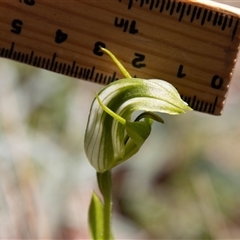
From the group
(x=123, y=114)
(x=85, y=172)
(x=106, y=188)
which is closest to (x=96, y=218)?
(x=106, y=188)

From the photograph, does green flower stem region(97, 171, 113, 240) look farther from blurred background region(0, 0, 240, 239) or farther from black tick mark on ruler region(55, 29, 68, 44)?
blurred background region(0, 0, 240, 239)

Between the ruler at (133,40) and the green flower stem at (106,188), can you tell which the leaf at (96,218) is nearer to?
the green flower stem at (106,188)

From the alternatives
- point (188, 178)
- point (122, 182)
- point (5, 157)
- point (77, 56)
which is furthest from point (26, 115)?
point (77, 56)

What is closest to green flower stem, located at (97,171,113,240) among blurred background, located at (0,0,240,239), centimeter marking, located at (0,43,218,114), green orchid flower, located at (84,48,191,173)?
green orchid flower, located at (84,48,191,173)

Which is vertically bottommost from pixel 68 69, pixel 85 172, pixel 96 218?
pixel 85 172

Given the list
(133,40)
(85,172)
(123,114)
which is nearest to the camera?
(123,114)

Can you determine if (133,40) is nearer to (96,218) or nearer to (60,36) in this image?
(60,36)
